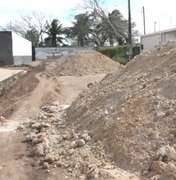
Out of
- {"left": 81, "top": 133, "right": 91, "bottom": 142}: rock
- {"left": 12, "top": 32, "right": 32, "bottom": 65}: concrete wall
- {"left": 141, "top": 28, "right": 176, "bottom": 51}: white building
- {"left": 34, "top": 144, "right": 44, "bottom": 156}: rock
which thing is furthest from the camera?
{"left": 12, "top": 32, "right": 32, "bottom": 65}: concrete wall

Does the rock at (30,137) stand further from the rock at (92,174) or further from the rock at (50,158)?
the rock at (92,174)

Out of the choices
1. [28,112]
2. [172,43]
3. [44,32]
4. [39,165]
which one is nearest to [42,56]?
[44,32]

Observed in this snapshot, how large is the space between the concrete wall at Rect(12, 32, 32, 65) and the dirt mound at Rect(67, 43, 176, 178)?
1598 inches

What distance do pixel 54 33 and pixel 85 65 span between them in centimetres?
4482

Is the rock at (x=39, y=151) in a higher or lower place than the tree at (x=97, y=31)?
lower

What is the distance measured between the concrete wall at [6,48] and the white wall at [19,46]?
84cm

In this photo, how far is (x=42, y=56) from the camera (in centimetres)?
5534

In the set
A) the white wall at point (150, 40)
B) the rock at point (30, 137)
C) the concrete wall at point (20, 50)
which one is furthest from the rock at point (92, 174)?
the concrete wall at point (20, 50)

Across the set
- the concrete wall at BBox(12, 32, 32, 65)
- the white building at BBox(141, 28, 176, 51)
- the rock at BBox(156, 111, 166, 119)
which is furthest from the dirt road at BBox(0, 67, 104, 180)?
the concrete wall at BBox(12, 32, 32, 65)

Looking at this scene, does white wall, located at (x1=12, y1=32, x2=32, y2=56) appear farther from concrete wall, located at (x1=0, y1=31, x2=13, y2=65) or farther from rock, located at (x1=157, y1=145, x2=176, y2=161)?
rock, located at (x1=157, y1=145, x2=176, y2=161)

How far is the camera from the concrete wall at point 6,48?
1964 inches

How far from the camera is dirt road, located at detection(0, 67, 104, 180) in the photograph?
8.23 m

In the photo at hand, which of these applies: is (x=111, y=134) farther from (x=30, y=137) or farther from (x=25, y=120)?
(x=25, y=120)

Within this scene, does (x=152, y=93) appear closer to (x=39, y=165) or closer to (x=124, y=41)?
(x=39, y=165)
